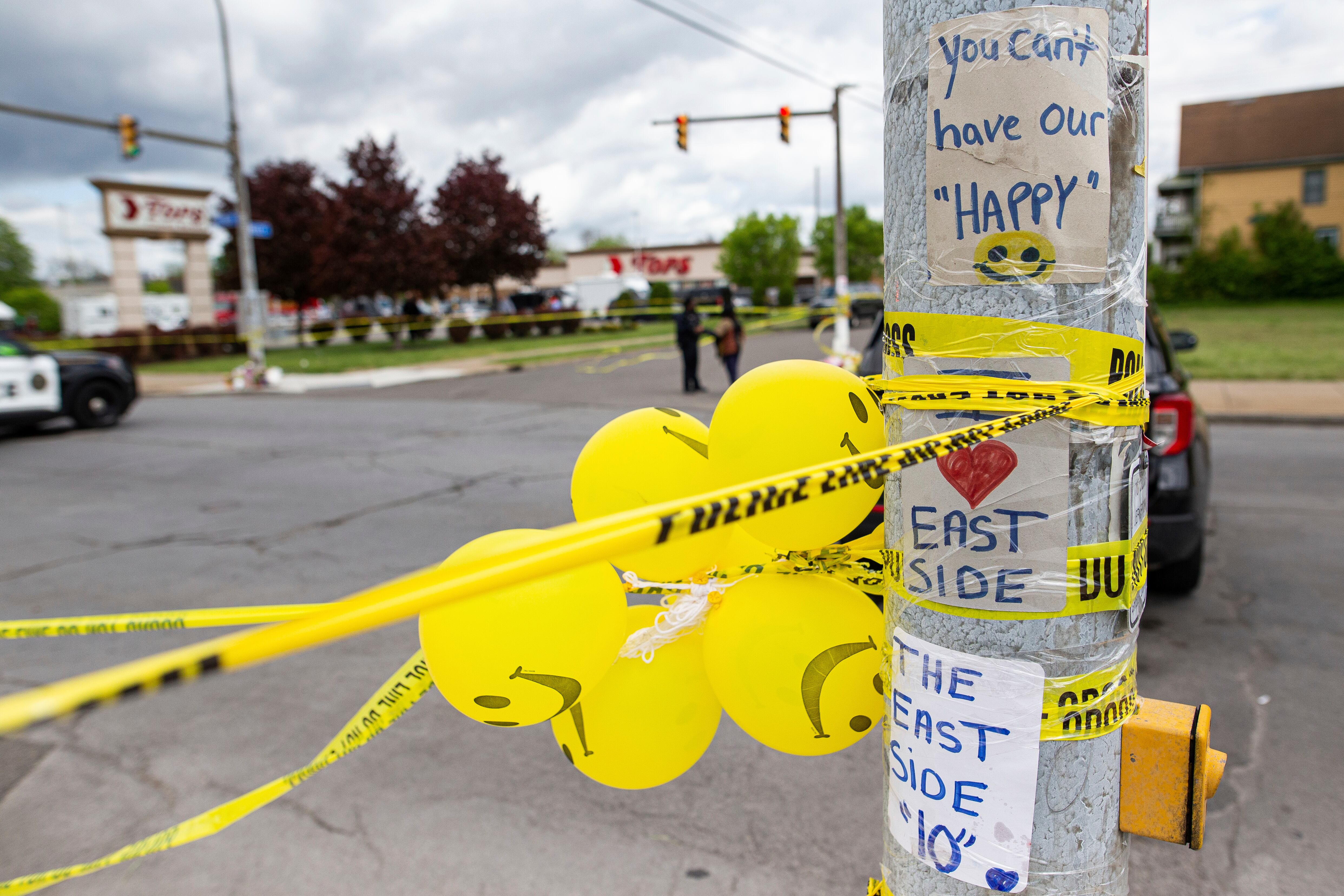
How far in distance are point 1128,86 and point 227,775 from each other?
370 cm

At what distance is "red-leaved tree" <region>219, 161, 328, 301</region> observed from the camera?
1417 inches

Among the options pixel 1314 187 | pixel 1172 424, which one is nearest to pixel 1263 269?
pixel 1314 187

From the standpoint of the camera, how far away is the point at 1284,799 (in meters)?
2.93

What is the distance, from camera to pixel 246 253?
20.2 m

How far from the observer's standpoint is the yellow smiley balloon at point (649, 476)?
153 cm

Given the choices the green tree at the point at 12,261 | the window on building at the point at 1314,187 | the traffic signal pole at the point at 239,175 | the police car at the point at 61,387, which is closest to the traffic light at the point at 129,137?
the traffic signal pole at the point at 239,175

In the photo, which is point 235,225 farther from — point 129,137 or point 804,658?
point 804,658

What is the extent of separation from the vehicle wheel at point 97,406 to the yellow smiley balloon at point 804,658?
47.5 feet

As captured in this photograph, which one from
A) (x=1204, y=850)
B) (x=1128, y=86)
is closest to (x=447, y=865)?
(x=1204, y=850)

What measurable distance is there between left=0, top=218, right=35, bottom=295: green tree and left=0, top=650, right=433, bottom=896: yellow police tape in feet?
357

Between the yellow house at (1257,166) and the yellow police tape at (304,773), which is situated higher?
the yellow house at (1257,166)

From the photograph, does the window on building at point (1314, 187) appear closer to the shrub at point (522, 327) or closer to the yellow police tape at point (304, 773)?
the shrub at point (522, 327)

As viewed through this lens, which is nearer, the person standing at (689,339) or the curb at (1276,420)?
the curb at (1276,420)

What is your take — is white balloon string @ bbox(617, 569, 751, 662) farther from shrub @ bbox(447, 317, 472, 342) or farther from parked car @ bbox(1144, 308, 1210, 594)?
shrub @ bbox(447, 317, 472, 342)
